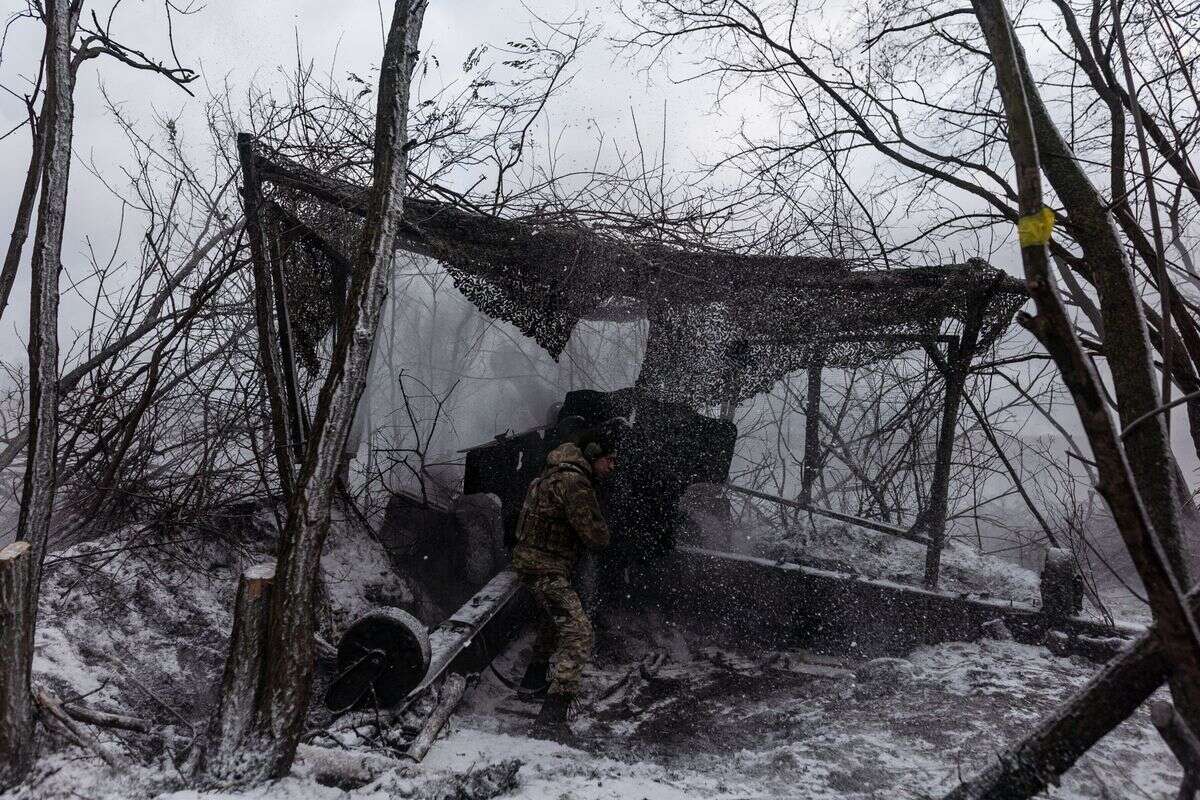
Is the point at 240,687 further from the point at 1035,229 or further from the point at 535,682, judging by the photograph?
the point at 1035,229

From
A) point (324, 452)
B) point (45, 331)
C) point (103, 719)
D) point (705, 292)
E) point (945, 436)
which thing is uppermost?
point (705, 292)

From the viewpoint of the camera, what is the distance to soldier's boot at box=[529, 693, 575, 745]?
14.6ft

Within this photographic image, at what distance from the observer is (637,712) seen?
4.96 metres

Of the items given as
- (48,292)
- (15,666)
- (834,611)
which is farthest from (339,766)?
(834,611)

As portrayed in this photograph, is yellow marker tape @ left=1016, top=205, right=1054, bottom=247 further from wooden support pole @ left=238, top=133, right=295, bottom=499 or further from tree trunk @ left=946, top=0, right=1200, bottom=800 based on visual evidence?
wooden support pole @ left=238, top=133, right=295, bottom=499

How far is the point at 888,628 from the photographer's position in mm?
5766

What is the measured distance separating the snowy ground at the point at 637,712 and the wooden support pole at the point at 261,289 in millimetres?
1225

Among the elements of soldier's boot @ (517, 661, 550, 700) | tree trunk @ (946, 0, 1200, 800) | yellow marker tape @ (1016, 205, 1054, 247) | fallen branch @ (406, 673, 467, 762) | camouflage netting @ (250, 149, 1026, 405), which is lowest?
soldier's boot @ (517, 661, 550, 700)

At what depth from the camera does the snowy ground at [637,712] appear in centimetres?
318

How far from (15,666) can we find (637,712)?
11.9ft

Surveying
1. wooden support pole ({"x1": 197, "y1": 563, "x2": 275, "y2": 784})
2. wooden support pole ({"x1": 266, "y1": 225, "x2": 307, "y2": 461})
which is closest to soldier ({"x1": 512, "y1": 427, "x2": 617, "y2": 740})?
wooden support pole ({"x1": 266, "y1": 225, "x2": 307, "y2": 461})

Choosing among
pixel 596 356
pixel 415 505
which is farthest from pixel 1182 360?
pixel 596 356

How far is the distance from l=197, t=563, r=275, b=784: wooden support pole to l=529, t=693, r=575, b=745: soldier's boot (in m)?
2.03

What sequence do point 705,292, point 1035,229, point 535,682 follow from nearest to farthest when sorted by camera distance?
1. point 1035,229
2. point 535,682
3. point 705,292
